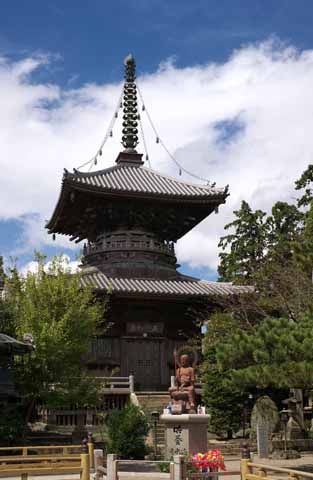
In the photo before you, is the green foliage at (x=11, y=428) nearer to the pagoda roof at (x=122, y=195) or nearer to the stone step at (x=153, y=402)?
the stone step at (x=153, y=402)

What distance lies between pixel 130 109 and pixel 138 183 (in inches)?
294

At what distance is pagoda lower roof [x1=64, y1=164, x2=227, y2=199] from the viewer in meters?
33.0

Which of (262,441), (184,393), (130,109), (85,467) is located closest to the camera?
(85,467)

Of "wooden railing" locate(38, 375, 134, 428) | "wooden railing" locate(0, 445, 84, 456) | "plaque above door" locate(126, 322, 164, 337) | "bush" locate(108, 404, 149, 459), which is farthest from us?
Result: "plaque above door" locate(126, 322, 164, 337)

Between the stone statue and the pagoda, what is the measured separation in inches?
470

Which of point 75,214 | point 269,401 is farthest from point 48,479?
point 75,214

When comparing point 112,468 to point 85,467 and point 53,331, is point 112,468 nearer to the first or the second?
point 85,467

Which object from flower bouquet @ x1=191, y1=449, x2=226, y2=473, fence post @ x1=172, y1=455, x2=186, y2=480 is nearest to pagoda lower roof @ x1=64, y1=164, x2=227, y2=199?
flower bouquet @ x1=191, y1=449, x2=226, y2=473

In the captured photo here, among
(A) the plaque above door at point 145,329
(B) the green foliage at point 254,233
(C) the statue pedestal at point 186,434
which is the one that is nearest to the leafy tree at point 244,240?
(B) the green foliage at point 254,233

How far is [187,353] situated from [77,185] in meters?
15.6

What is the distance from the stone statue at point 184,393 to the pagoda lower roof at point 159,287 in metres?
11.8

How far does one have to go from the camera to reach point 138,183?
3581 cm

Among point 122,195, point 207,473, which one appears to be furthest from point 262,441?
point 122,195

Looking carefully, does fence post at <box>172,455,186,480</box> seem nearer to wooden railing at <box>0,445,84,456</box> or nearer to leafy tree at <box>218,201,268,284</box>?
wooden railing at <box>0,445,84,456</box>
